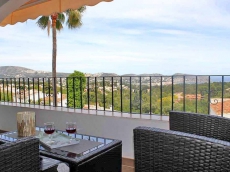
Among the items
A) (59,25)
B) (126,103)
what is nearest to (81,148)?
(126,103)

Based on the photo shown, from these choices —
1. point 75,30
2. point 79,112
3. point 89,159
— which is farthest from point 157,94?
point 75,30

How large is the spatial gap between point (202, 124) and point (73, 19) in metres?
8.20

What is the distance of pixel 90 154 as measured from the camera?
1724mm

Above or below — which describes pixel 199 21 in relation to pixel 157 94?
above

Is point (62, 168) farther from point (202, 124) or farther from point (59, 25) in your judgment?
point (59, 25)

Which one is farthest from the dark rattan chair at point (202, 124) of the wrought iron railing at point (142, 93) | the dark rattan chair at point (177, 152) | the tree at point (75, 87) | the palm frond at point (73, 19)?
the palm frond at point (73, 19)

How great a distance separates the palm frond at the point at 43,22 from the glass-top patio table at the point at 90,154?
308 inches

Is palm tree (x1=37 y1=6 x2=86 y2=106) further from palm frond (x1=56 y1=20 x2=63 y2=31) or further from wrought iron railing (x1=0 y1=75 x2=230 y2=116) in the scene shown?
wrought iron railing (x1=0 y1=75 x2=230 y2=116)

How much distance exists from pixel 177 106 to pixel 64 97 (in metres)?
2.02

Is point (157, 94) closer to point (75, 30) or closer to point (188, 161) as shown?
point (188, 161)

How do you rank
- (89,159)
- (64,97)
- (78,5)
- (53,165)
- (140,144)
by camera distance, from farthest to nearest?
(64,97) < (78,5) < (89,159) < (53,165) < (140,144)

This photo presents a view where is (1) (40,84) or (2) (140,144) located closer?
(2) (140,144)

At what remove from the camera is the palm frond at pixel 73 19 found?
8.99 m

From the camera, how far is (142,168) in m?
1.23
